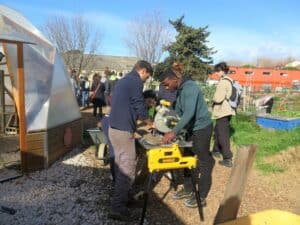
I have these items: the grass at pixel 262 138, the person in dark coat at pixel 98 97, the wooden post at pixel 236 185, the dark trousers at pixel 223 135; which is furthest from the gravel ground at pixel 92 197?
the person in dark coat at pixel 98 97

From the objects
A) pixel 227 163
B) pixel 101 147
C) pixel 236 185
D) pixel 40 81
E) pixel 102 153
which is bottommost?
pixel 227 163

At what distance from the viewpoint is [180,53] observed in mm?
31938

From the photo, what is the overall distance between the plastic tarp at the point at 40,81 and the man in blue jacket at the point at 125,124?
2594 mm

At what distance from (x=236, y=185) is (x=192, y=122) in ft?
6.23

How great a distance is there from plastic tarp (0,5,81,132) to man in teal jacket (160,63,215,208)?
2868 millimetres

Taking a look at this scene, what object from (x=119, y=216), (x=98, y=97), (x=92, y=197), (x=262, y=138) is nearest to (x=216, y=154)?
(x=262, y=138)

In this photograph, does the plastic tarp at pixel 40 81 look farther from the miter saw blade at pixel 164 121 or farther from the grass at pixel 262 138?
the grass at pixel 262 138

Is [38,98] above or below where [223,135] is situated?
above

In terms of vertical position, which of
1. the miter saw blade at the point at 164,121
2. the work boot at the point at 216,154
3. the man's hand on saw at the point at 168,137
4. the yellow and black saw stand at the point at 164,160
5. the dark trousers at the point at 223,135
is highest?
the miter saw blade at the point at 164,121

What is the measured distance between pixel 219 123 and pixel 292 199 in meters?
2.06

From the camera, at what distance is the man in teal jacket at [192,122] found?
17.1ft

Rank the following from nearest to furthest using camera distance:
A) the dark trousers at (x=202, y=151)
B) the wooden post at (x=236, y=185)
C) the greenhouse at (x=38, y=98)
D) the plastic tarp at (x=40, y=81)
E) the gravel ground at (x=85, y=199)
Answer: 1. the wooden post at (x=236, y=185)
2. the gravel ground at (x=85, y=199)
3. the dark trousers at (x=202, y=151)
4. the greenhouse at (x=38, y=98)
5. the plastic tarp at (x=40, y=81)

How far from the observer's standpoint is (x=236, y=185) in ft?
12.5

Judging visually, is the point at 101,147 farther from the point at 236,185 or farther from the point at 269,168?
the point at 236,185
